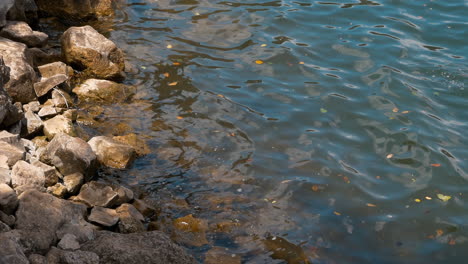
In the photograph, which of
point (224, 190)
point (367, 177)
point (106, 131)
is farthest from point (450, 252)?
point (106, 131)

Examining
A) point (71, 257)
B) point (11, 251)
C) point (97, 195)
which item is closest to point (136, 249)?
point (71, 257)

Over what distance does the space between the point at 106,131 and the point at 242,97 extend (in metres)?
2.51

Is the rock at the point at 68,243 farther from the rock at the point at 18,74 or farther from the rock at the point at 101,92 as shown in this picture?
the rock at the point at 101,92

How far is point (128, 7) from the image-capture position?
46.0 ft

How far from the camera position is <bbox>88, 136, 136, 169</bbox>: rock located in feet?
27.6

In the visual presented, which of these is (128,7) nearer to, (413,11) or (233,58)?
(233,58)

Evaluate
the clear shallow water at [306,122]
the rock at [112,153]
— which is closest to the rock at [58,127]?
the rock at [112,153]

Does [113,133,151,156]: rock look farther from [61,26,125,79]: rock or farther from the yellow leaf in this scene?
the yellow leaf

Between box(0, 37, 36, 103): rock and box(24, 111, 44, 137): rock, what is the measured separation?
1.36 feet

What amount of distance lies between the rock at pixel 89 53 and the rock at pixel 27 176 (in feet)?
12.8

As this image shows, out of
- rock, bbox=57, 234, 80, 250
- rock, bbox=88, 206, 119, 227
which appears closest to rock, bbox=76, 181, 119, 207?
rock, bbox=88, 206, 119, 227

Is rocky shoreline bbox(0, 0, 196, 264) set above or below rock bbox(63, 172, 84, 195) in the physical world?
above

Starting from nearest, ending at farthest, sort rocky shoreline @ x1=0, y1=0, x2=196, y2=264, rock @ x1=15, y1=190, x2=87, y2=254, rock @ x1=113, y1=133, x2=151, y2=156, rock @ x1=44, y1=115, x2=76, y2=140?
rock @ x1=15, y1=190, x2=87, y2=254, rocky shoreline @ x1=0, y1=0, x2=196, y2=264, rock @ x1=44, y1=115, x2=76, y2=140, rock @ x1=113, y1=133, x2=151, y2=156

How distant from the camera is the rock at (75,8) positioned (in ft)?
42.1
